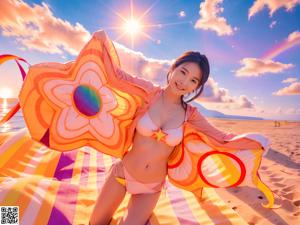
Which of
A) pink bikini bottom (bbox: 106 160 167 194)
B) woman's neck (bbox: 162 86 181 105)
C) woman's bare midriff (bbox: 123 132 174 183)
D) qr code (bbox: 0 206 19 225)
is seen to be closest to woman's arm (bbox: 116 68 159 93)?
woman's neck (bbox: 162 86 181 105)

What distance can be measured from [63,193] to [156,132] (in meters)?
1.66

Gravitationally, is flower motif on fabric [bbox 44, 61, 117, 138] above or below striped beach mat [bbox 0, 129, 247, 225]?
above

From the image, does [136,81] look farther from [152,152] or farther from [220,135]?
[220,135]

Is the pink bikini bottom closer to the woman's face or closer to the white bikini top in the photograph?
the white bikini top

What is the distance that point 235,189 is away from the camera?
17.0ft

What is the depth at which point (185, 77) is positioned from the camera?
2.68 m

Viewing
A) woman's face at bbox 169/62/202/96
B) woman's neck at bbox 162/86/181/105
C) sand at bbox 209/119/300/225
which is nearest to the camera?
woman's face at bbox 169/62/202/96

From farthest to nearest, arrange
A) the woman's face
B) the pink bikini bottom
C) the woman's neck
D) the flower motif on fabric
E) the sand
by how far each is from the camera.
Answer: the sand < the flower motif on fabric < the woman's neck < the pink bikini bottom < the woman's face

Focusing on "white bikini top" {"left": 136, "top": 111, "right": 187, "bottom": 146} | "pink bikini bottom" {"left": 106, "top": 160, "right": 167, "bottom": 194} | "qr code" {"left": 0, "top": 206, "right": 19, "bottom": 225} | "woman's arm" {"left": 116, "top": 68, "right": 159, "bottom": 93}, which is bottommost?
"qr code" {"left": 0, "top": 206, "right": 19, "bottom": 225}

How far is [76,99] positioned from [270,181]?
438 cm

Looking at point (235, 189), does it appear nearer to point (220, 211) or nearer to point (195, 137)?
point (220, 211)

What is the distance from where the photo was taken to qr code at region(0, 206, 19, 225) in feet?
8.88

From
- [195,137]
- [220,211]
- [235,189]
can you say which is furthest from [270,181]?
[195,137]

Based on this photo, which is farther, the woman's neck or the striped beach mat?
the striped beach mat
